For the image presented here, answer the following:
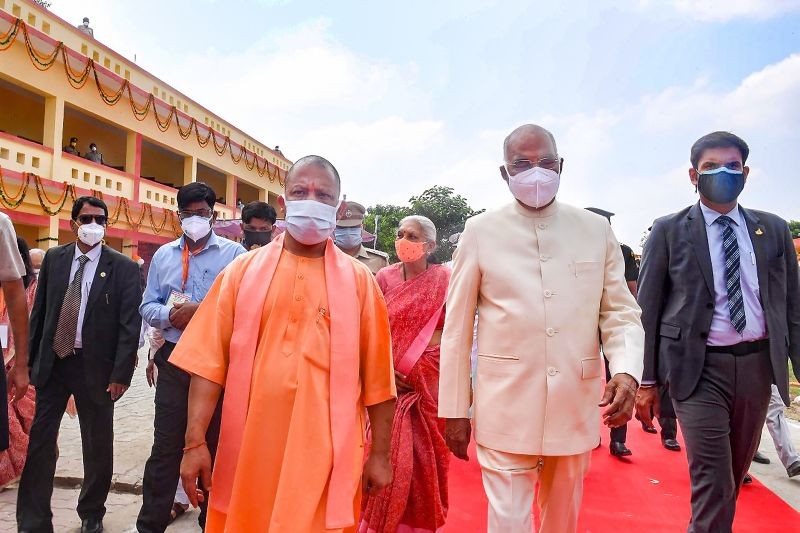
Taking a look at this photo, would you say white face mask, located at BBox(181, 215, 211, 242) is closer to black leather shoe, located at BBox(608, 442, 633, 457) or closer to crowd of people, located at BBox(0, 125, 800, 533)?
crowd of people, located at BBox(0, 125, 800, 533)

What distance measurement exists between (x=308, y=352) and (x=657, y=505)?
3.29 metres

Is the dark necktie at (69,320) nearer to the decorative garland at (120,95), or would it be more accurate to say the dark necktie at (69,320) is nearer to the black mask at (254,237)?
the black mask at (254,237)

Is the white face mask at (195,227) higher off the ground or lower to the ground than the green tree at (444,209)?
lower

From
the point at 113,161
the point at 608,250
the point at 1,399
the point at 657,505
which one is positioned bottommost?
the point at 657,505

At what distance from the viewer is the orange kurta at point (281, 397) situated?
2170 millimetres

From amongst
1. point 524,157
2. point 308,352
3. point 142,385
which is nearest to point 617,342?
point 524,157

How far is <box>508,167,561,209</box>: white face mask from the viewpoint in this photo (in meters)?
2.60

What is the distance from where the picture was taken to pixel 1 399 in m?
2.68

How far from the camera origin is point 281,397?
2.23m

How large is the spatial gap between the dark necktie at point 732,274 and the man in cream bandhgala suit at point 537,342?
0.78 metres

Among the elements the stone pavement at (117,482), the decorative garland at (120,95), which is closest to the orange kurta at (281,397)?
the stone pavement at (117,482)

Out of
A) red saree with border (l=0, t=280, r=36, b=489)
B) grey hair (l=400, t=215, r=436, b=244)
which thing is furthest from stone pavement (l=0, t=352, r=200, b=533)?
grey hair (l=400, t=215, r=436, b=244)

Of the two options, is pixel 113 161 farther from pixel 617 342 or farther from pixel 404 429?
pixel 617 342

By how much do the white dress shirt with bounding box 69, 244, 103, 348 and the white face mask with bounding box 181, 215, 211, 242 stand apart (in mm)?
627
